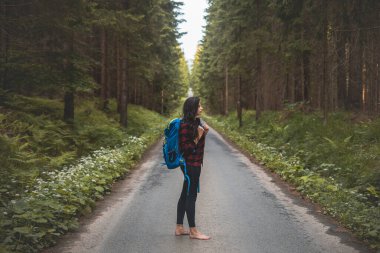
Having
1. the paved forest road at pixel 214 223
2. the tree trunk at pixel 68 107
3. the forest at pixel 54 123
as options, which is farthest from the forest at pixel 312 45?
the tree trunk at pixel 68 107

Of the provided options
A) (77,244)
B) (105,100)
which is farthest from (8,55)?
(77,244)

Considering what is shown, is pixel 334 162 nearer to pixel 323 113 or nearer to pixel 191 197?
pixel 323 113

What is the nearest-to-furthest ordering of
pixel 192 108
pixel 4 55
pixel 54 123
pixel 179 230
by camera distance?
pixel 192 108
pixel 179 230
pixel 4 55
pixel 54 123

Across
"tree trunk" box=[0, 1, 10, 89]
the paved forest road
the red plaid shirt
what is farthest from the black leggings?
"tree trunk" box=[0, 1, 10, 89]

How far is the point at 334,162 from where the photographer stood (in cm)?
1221

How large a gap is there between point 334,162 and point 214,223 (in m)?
6.52

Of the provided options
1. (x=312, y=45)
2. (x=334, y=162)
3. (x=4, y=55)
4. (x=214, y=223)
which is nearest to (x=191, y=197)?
(x=214, y=223)

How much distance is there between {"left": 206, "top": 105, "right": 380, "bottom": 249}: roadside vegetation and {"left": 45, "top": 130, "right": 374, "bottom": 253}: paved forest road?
43cm

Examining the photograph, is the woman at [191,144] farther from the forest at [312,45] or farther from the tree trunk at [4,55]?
the tree trunk at [4,55]

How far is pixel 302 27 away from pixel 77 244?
62.3 ft

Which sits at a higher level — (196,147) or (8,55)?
(8,55)

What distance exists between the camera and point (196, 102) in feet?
19.9

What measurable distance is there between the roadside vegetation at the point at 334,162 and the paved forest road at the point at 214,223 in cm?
43

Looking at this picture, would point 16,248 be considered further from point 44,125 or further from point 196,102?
point 44,125
